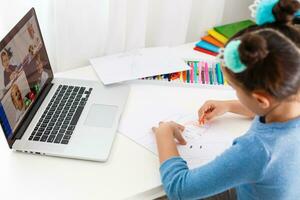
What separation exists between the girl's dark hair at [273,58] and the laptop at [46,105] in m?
0.38

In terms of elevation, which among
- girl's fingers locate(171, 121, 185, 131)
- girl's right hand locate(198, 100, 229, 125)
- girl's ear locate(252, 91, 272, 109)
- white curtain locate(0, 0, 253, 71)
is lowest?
girl's ear locate(252, 91, 272, 109)

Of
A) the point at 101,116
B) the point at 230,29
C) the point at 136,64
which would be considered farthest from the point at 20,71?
the point at 230,29

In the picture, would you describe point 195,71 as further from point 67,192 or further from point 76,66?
point 67,192

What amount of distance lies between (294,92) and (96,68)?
2.08 feet

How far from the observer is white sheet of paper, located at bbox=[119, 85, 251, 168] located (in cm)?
88

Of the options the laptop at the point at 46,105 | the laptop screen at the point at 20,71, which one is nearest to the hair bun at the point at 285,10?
the laptop at the point at 46,105

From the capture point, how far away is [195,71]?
1165 mm

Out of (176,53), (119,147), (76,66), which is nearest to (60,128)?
(119,147)

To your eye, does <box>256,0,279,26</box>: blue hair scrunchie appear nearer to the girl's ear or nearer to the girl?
the girl

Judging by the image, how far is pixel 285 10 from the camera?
26.1 inches

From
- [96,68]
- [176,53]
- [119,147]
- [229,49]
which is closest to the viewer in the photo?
[229,49]

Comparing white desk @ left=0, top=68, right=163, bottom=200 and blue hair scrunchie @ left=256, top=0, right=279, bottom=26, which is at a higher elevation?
blue hair scrunchie @ left=256, top=0, right=279, bottom=26

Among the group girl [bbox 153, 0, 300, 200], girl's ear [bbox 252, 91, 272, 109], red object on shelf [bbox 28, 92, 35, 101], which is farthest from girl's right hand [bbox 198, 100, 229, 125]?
red object on shelf [bbox 28, 92, 35, 101]

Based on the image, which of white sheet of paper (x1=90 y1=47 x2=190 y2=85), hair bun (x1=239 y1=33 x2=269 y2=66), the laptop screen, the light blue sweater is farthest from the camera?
white sheet of paper (x1=90 y1=47 x2=190 y2=85)
